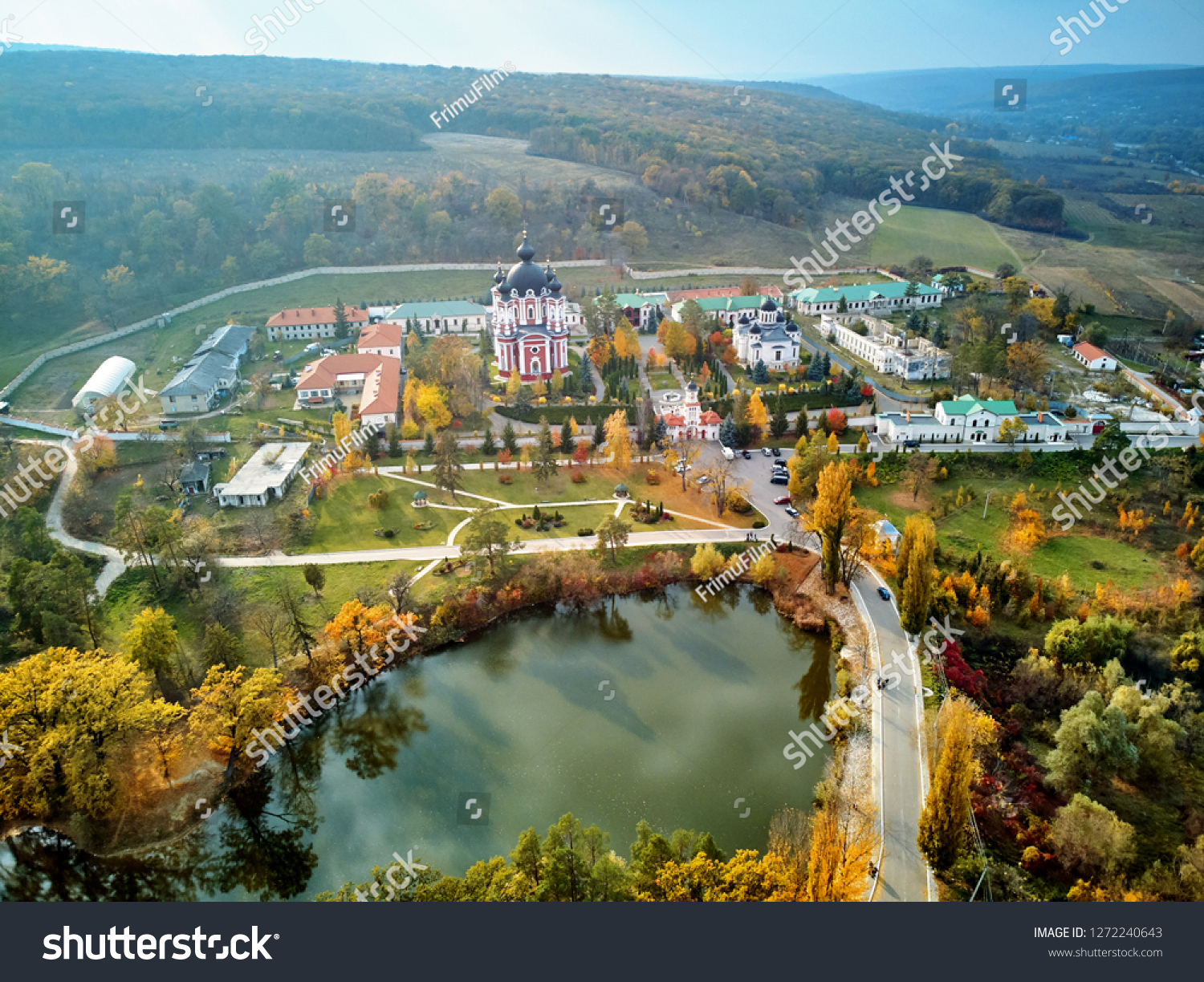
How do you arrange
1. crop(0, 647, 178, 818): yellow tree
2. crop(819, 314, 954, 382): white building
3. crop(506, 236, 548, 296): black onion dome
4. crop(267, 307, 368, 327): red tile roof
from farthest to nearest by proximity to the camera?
crop(267, 307, 368, 327): red tile roof
crop(506, 236, 548, 296): black onion dome
crop(819, 314, 954, 382): white building
crop(0, 647, 178, 818): yellow tree

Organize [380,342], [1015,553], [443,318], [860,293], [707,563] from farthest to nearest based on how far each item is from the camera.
Answer: 1. [860,293]
2. [443,318]
3. [380,342]
4. [1015,553]
5. [707,563]

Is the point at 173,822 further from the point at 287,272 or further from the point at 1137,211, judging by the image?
the point at 1137,211

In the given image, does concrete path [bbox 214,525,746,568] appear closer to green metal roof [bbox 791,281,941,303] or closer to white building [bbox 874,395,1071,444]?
white building [bbox 874,395,1071,444]

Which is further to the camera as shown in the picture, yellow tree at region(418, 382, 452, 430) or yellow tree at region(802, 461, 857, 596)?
yellow tree at region(418, 382, 452, 430)

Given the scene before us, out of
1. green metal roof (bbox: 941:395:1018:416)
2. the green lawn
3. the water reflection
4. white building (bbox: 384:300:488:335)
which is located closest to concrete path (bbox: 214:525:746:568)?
the green lawn

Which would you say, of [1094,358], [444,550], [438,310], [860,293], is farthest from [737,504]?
[860,293]

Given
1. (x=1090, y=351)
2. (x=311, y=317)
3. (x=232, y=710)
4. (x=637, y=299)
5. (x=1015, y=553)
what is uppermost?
(x=637, y=299)

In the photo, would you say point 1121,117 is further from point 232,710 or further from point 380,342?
point 232,710
